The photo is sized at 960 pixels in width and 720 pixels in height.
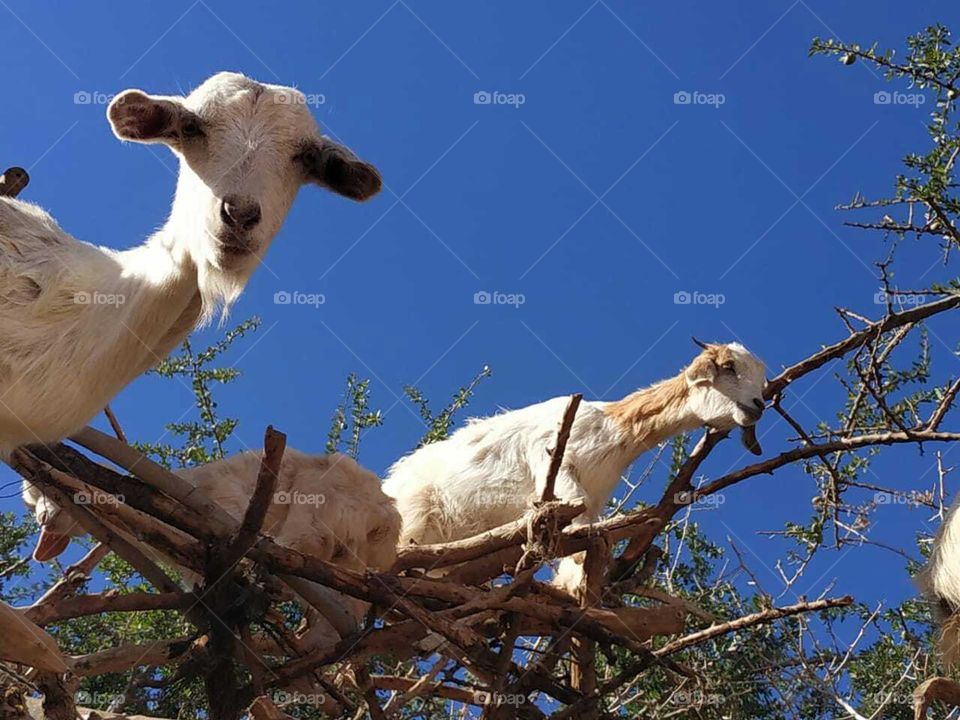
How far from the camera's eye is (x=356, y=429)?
813cm

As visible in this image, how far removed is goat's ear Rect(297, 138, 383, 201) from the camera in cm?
481

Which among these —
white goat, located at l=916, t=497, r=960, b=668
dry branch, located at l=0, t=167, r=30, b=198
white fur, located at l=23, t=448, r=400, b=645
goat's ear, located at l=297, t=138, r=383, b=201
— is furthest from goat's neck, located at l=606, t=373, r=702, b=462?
dry branch, located at l=0, t=167, r=30, b=198

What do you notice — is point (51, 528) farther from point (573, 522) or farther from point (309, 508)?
point (573, 522)

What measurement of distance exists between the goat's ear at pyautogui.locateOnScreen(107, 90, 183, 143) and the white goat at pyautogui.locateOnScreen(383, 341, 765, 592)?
11.6ft

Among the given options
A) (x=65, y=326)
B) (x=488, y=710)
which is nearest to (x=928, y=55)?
(x=488, y=710)

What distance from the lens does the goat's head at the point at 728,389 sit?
781cm

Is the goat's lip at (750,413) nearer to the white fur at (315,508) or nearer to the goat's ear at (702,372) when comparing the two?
the goat's ear at (702,372)

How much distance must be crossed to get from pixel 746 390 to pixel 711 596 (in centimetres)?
140

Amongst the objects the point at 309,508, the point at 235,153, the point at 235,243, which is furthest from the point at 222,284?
the point at 309,508

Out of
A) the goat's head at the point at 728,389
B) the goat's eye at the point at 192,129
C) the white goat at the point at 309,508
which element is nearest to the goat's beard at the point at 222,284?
the goat's eye at the point at 192,129

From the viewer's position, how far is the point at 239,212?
14.1 feet

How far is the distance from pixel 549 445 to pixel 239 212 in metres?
3.78

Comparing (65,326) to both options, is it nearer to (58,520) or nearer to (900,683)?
(58,520)

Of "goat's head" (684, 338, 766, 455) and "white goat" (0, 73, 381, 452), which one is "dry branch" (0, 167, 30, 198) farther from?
"goat's head" (684, 338, 766, 455)
